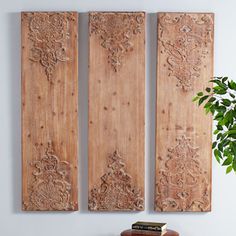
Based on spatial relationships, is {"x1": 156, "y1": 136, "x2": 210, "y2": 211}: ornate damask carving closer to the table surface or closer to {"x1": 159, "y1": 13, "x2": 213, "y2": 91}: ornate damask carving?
the table surface

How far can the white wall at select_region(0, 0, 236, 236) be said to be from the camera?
3494 mm

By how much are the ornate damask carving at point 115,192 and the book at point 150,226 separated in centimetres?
19

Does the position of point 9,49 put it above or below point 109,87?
above

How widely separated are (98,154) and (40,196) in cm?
49

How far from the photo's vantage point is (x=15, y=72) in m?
3.52

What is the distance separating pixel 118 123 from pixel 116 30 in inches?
24.8

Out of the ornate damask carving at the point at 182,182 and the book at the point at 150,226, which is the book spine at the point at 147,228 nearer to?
the book at the point at 150,226

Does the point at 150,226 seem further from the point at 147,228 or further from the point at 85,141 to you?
the point at 85,141

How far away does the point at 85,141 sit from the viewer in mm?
3512

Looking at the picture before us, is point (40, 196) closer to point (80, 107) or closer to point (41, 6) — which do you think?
point (80, 107)

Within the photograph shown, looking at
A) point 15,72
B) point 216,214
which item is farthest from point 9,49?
point 216,214

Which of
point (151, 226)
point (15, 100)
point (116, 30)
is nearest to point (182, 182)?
point (151, 226)

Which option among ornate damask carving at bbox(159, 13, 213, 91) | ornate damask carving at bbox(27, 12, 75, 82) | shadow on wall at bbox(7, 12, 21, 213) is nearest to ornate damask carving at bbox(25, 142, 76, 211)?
shadow on wall at bbox(7, 12, 21, 213)

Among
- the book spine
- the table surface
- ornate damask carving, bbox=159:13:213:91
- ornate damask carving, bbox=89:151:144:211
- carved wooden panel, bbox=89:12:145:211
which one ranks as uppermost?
ornate damask carving, bbox=159:13:213:91
